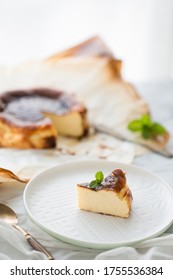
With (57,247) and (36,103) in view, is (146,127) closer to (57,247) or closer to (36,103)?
(36,103)

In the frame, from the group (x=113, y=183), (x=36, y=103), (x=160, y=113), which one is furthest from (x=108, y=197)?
(x=160, y=113)

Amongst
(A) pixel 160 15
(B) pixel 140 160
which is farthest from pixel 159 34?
(B) pixel 140 160

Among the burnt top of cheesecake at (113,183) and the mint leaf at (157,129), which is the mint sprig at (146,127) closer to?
the mint leaf at (157,129)

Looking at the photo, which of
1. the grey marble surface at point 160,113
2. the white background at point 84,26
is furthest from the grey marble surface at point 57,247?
the white background at point 84,26

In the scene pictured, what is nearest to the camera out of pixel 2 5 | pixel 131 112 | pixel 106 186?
pixel 106 186

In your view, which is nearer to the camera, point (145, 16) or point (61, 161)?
point (61, 161)

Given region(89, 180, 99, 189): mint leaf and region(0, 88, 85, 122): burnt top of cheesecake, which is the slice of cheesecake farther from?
region(0, 88, 85, 122): burnt top of cheesecake
